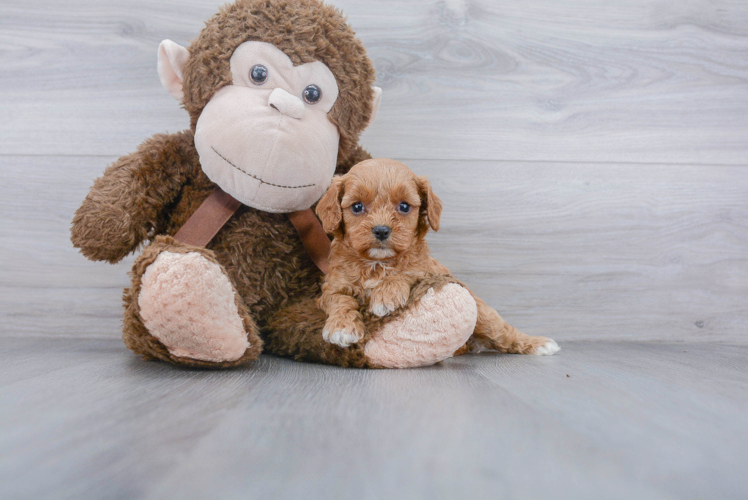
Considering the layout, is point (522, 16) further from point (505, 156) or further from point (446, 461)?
point (446, 461)

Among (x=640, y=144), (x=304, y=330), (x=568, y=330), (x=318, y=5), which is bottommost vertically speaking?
(x=568, y=330)

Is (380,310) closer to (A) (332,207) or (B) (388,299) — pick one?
(B) (388,299)

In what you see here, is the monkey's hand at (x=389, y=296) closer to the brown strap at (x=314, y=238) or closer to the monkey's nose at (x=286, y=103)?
the brown strap at (x=314, y=238)

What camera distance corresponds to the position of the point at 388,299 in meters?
0.76

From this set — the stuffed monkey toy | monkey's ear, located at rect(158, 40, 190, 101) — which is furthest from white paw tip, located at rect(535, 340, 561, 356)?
monkey's ear, located at rect(158, 40, 190, 101)

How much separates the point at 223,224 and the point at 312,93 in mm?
284

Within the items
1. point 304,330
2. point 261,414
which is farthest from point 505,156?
point 261,414

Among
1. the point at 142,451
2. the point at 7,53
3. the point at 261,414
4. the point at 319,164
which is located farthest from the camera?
the point at 7,53

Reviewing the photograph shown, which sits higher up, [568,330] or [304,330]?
[304,330]

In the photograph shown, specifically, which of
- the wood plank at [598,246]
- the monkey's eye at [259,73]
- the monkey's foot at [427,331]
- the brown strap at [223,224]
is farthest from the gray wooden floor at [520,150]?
the monkey's eye at [259,73]

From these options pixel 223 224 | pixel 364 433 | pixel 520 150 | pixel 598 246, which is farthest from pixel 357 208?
pixel 598 246

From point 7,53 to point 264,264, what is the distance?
A: 853 mm

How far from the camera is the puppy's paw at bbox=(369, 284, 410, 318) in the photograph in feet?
2.48

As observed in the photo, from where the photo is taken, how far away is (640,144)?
4.02ft
